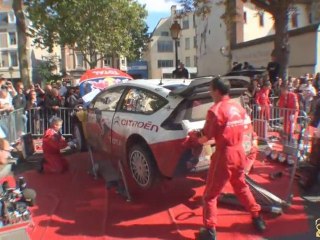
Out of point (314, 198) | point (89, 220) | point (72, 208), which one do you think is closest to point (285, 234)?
point (314, 198)

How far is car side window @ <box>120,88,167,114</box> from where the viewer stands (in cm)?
608

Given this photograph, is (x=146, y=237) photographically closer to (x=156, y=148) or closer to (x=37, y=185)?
(x=156, y=148)

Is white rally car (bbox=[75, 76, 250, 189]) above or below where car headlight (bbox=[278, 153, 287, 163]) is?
above

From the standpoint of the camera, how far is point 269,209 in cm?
559

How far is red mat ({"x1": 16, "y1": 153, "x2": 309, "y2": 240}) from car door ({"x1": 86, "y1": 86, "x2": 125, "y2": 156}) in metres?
0.72

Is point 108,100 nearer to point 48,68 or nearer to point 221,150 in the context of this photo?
point 221,150

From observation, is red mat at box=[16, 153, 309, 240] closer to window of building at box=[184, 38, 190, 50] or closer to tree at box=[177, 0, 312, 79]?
tree at box=[177, 0, 312, 79]

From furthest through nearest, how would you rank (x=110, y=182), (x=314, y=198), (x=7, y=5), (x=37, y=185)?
(x=7, y=5), (x=37, y=185), (x=110, y=182), (x=314, y=198)

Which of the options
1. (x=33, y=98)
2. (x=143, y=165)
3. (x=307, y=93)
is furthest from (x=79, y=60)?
(x=143, y=165)

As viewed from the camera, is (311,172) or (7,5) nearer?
(311,172)

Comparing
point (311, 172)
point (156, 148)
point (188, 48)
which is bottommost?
point (311, 172)

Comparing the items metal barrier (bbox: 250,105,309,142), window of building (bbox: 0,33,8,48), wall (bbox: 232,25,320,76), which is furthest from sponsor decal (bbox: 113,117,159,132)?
window of building (bbox: 0,33,8,48)

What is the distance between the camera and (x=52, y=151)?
27.0 ft

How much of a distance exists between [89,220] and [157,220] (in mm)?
937
